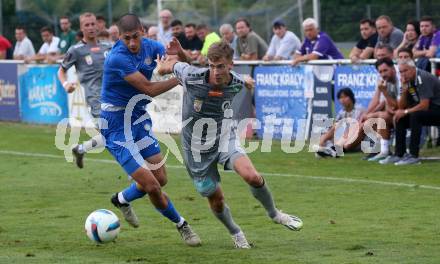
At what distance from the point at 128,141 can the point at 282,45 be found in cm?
1016

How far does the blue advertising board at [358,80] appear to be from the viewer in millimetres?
17500

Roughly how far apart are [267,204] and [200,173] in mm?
667

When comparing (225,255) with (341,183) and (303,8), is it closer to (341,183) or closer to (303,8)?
(341,183)

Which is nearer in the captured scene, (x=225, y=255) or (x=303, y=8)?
(x=225, y=255)

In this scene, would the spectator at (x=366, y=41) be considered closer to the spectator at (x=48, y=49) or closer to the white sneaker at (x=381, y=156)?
the white sneaker at (x=381, y=156)

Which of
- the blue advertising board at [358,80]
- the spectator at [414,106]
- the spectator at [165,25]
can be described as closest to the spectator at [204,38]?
the spectator at [165,25]

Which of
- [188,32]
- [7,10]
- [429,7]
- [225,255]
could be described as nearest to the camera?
[225,255]

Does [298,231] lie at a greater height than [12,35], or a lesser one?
lesser

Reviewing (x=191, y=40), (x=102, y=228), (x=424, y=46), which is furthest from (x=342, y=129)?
(x=102, y=228)

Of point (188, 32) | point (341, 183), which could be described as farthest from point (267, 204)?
point (188, 32)

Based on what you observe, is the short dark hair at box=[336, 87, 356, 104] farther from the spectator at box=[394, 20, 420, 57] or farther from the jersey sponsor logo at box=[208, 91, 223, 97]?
the jersey sponsor logo at box=[208, 91, 223, 97]

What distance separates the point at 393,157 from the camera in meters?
16.2

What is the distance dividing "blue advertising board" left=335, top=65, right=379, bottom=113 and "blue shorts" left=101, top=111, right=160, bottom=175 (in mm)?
7480

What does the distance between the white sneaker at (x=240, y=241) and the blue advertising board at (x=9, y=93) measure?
16118mm
